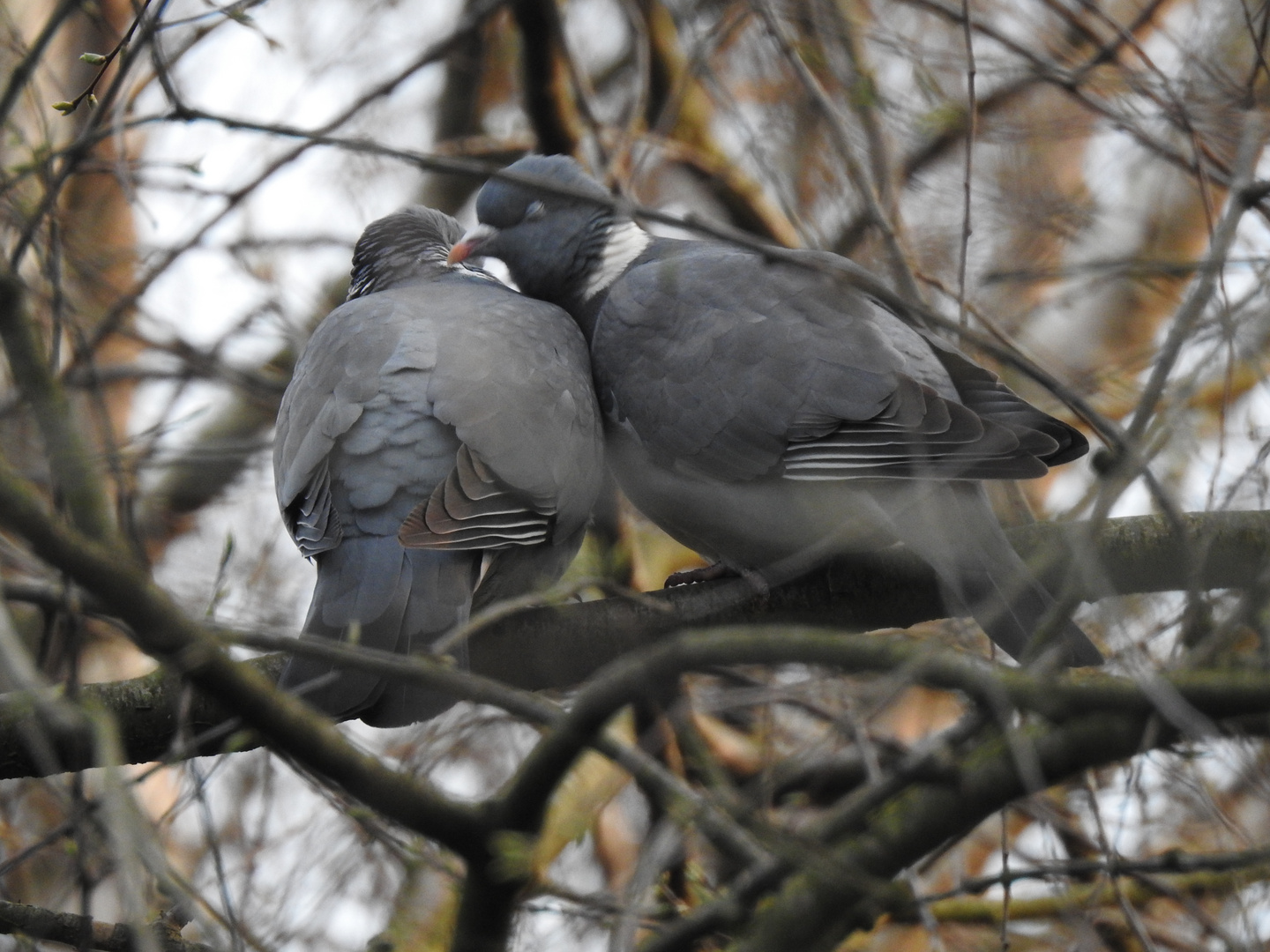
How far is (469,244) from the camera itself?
4.76 m

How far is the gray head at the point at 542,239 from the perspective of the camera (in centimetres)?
470

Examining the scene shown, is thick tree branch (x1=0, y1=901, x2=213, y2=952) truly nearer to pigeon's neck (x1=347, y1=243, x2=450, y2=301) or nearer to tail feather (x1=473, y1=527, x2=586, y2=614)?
tail feather (x1=473, y1=527, x2=586, y2=614)

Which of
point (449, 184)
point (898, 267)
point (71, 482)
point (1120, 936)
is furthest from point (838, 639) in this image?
point (449, 184)

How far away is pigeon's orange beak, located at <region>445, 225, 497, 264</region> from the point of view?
15.4 ft

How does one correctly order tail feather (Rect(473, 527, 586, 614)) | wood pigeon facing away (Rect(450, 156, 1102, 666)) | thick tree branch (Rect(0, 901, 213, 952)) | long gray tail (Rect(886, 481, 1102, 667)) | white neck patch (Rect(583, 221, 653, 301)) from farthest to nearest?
white neck patch (Rect(583, 221, 653, 301))
tail feather (Rect(473, 527, 586, 614))
wood pigeon facing away (Rect(450, 156, 1102, 666))
long gray tail (Rect(886, 481, 1102, 667))
thick tree branch (Rect(0, 901, 213, 952))

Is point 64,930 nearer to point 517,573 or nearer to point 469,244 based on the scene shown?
point 517,573

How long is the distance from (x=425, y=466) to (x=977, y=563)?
1.55 m

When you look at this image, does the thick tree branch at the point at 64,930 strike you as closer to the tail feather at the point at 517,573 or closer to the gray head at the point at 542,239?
the tail feather at the point at 517,573

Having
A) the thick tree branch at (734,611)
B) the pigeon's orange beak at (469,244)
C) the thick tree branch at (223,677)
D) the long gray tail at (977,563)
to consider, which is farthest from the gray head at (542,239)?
the thick tree branch at (223,677)

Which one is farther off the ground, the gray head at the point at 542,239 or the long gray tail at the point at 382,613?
the gray head at the point at 542,239

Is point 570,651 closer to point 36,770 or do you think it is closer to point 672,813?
point 36,770

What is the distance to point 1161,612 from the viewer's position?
3.76m

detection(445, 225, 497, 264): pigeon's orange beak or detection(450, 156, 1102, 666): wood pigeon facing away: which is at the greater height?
detection(445, 225, 497, 264): pigeon's orange beak


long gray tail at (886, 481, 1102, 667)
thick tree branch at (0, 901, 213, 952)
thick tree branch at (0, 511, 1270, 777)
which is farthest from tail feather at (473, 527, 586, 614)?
thick tree branch at (0, 901, 213, 952)
